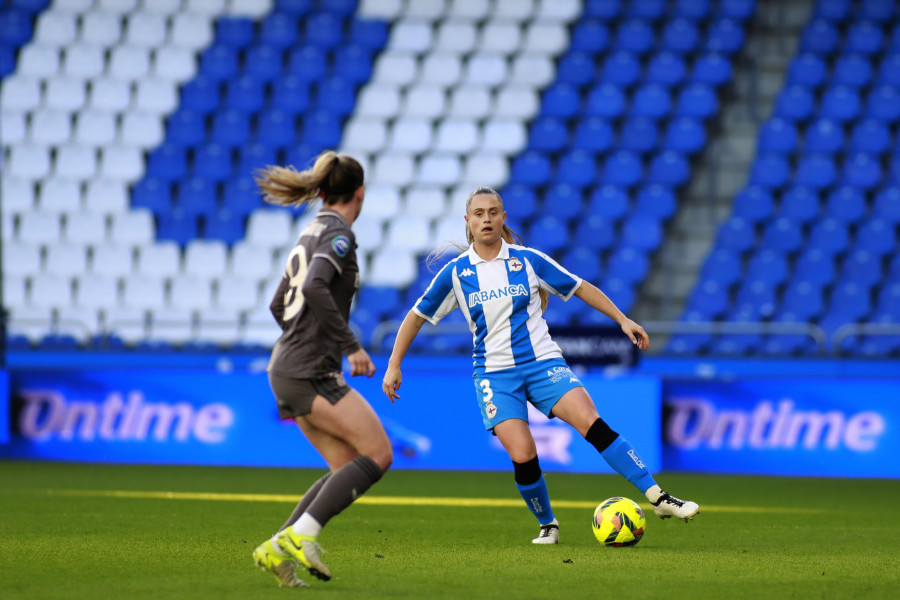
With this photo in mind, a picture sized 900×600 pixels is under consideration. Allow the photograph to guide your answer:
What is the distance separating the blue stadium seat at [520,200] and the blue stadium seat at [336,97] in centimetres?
291

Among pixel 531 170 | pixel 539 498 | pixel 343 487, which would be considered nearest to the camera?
pixel 343 487

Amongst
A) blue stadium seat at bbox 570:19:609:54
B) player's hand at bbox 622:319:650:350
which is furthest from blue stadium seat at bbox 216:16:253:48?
player's hand at bbox 622:319:650:350

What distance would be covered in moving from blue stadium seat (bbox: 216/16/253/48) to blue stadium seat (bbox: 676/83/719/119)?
6864 millimetres

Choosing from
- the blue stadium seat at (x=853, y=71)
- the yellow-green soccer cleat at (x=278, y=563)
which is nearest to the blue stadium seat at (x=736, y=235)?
the blue stadium seat at (x=853, y=71)

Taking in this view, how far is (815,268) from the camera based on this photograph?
16.8 m

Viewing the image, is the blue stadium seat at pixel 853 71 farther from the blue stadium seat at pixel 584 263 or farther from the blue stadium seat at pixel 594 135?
the blue stadium seat at pixel 584 263

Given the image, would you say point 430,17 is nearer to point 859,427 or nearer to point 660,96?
point 660,96

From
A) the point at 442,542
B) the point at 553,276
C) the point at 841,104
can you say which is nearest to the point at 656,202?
the point at 841,104

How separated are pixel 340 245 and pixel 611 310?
82.5 inches

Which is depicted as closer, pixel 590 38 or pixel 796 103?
pixel 796 103

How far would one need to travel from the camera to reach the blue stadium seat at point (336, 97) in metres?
19.2

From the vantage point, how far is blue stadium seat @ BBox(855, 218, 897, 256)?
1680 cm

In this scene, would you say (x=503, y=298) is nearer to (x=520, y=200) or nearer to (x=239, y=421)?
(x=239, y=421)

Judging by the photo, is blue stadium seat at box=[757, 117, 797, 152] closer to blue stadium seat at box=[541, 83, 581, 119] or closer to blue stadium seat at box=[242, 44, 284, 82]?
blue stadium seat at box=[541, 83, 581, 119]
